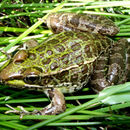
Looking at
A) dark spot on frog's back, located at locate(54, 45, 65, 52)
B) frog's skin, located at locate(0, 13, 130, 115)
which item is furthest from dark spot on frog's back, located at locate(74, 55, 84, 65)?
dark spot on frog's back, located at locate(54, 45, 65, 52)

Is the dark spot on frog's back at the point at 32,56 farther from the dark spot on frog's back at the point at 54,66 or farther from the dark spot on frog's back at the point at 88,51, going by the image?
the dark spot on frog's back at the point at 88,51

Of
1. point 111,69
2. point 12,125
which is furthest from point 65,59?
point 12,125

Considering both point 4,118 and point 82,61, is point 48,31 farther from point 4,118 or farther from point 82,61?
point 4,118

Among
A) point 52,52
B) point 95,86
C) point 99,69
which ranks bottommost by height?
point 95,86

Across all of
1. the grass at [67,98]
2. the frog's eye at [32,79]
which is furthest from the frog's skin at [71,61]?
the grass at [67,98]

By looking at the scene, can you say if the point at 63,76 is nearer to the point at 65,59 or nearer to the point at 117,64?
the point at 65,59

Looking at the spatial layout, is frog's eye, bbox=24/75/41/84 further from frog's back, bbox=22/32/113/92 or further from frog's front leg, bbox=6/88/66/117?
frog's front leg, bbox=6/88/66/117

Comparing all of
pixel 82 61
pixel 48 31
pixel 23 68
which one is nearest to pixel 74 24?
pixel 48 31
